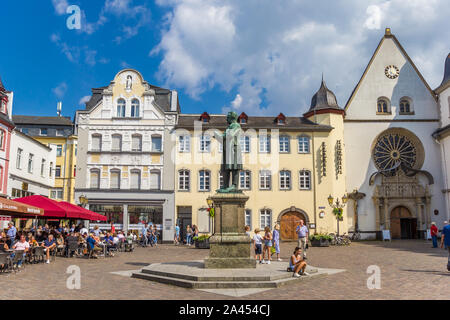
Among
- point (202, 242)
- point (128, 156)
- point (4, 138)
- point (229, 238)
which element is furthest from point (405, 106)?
point (4, 138)

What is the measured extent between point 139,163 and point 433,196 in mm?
26056

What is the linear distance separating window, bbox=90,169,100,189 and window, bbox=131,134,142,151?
11.7ft

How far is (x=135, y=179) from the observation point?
33625mm

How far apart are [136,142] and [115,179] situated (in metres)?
3.62

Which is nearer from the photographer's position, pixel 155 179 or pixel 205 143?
pixel 155 179

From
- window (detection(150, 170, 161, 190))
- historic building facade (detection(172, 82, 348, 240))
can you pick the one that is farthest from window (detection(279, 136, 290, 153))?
window (detection(150, 170, 161, 190))

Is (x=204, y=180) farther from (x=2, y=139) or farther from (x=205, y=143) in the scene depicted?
(x=2, y=139)

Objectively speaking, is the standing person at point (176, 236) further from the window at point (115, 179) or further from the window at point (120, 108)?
the window at point (120, 108)

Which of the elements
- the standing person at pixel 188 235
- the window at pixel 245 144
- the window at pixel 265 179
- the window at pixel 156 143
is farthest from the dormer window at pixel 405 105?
the standing person at pixel 188 235

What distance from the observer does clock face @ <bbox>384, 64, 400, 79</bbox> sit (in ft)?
124

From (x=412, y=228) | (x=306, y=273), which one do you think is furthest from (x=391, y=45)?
(x=306, y=273)

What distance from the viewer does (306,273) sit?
38.2 ft

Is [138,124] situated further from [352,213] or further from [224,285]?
[224,285]

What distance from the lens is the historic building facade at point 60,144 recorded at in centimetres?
4231
